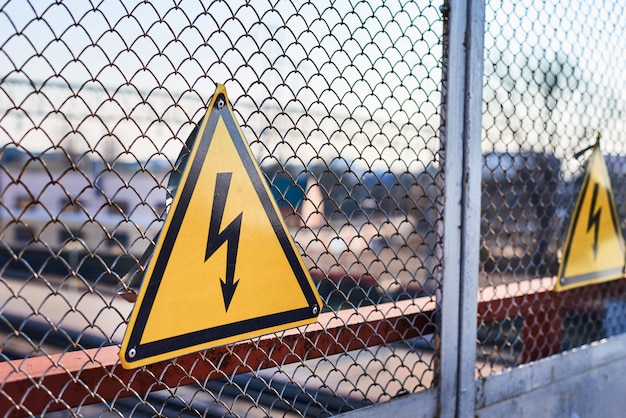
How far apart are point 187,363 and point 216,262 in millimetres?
249

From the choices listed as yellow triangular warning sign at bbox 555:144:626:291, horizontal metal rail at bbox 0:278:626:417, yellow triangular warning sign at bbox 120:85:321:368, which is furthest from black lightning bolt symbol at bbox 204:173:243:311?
yellow triangular warning sign at bbox 555:144:626:291

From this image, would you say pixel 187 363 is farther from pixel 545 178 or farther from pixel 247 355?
pixel 545 178

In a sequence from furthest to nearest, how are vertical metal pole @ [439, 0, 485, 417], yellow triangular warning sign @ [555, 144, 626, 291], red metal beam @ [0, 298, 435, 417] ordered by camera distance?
yellow triangular warning sign @ [555, 144, 626, 291]
vertical metal pole @ [439, 0, 485, 417]
red metal beam @ [0, 298, 435, 417]

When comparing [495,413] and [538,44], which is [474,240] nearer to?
[495,413]

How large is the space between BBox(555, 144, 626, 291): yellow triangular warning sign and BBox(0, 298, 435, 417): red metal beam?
78 cm

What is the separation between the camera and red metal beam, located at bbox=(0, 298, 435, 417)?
1141 mm

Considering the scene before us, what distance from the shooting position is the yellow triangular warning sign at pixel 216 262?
123 centimetres

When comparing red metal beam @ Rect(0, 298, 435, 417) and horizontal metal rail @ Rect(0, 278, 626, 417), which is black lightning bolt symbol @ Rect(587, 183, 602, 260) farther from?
red metal beam @ Rect(0, 298, 435, 417)

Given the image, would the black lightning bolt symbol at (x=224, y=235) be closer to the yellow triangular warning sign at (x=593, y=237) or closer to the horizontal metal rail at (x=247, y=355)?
the horizontal metal rail at (x=247, y=355)

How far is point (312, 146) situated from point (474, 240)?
713 mm

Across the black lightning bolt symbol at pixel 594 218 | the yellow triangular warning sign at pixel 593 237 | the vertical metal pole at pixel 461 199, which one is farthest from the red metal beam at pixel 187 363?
the black lightning bolt symbol at pixel 594 218

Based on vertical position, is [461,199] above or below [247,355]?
above

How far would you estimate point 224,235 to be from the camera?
1335 millimetres

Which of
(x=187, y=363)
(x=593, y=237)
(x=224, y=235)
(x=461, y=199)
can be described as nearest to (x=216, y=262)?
(x=224, y=235)
